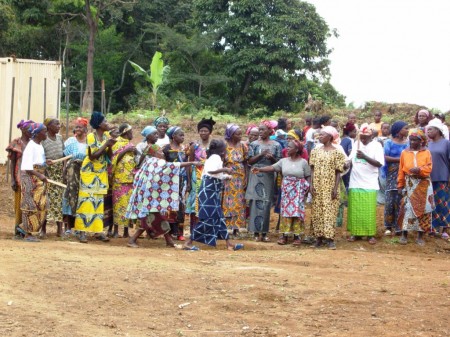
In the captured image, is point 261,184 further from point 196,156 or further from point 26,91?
point 26,91

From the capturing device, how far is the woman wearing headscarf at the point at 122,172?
37.9 feet

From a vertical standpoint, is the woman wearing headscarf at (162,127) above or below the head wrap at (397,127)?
below

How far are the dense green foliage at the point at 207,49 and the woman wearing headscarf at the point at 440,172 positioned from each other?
16704 mm

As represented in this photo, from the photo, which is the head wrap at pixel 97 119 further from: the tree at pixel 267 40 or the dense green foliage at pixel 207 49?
the tree at pixel 267 40

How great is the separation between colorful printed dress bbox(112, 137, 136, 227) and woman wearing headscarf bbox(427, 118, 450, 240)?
4299 mm

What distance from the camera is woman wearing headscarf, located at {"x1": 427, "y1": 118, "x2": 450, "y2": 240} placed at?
12.4m

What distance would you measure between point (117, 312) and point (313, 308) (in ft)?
5.75

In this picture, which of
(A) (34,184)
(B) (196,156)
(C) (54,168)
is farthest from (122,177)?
(A) (34,184)

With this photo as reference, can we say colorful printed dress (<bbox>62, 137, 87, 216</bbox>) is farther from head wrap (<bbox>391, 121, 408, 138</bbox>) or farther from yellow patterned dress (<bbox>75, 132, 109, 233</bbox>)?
head wrap (<bbox>391, 121, 408, 138</bbox>)

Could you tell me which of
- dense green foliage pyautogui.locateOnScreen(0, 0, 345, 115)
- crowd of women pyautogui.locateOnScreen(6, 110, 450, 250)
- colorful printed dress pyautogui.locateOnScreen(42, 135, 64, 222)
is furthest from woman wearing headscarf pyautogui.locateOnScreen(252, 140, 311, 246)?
dense green foliage pyautogui.locateOnScreen(0, 0, 345, 115)

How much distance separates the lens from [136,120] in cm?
2459

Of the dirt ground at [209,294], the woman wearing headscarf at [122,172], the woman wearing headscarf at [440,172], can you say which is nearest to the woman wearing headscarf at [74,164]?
the woman wearing headscarf at [122,172]

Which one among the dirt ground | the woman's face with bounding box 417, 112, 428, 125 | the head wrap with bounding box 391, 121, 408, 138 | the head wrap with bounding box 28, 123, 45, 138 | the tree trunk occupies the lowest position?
the dirt ground

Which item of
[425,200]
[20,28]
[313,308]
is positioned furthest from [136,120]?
[313,308]
